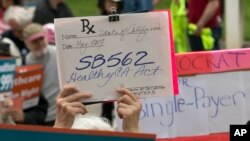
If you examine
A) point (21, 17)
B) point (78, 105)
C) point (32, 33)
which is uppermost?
point (21, 17)

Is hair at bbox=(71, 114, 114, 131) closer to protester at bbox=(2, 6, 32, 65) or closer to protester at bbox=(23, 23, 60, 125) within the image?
protester at bbox=(23, 23, 60, 125)

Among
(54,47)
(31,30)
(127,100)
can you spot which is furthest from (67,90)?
(31,30)

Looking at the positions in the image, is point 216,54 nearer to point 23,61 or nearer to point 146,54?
point 146,54

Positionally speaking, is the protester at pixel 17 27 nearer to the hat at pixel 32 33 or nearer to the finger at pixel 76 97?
the hat at pixel 32 33

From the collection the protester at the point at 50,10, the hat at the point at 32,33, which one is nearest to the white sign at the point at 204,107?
the hat at the point at 32,33

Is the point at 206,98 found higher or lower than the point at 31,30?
lower

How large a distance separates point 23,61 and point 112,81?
16.9 feet

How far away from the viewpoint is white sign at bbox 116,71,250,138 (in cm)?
690

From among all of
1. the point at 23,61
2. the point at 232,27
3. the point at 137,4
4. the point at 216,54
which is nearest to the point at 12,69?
the point at 23,61

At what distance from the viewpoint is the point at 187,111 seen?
696 cm

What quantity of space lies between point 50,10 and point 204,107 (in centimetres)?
582

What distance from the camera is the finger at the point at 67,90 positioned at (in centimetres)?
502

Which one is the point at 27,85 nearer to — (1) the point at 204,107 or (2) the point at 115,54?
(1) the point at 204,107

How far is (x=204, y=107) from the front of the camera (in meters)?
6.94
